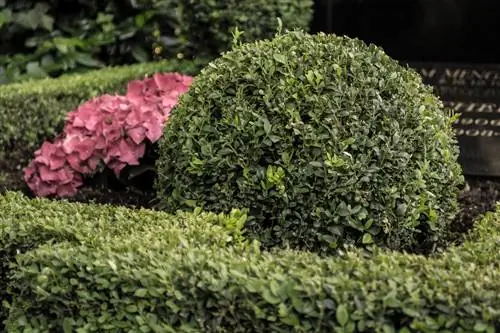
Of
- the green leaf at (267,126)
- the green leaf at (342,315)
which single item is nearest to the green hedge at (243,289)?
the green leaf at (342,315)

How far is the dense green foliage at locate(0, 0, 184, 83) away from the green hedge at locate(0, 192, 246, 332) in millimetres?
4800

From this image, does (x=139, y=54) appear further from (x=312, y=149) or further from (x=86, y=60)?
(x=312, y=149)

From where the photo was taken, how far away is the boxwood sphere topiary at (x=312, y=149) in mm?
4352

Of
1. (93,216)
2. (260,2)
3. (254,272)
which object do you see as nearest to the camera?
(254,272)

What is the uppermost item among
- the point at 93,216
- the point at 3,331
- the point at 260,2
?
the point at 260,2

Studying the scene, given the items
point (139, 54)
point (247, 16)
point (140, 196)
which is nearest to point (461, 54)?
point (247, 16)

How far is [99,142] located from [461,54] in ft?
9.49

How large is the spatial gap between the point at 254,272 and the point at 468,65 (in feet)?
14.1

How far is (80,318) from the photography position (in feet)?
12.0

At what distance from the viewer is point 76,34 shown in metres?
9.40

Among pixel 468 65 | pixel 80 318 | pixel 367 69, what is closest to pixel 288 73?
pixel 367 69

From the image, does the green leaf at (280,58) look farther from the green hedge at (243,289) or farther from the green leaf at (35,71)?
the green leaf at (35,71)

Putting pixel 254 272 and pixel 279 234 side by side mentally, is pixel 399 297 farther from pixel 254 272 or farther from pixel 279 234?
pixel 279 234

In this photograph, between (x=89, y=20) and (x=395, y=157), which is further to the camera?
(x=89, y=20)
